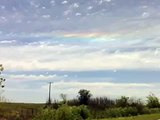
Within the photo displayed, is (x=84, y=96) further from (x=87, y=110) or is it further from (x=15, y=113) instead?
(x=87, y=110)

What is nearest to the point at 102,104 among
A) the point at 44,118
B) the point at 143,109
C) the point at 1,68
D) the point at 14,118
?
the point at 143,109

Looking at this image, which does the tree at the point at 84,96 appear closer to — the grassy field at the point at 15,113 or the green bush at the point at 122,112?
the grassy field at the point at 15,113

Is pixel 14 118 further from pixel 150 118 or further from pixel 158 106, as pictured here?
pixel 158 106

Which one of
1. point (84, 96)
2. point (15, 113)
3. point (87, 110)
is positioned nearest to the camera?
point (87, 110)

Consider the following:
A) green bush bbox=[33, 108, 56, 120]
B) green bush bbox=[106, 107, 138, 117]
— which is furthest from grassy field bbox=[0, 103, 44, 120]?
green bush bbox=[106, 107, 138, 117]

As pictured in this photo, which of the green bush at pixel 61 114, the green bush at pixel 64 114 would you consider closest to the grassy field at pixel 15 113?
the green bush at pixel 61 114

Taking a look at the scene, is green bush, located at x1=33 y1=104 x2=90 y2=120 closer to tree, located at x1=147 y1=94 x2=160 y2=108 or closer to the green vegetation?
the green vegetation

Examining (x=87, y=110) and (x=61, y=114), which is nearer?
(x=61, y=114)

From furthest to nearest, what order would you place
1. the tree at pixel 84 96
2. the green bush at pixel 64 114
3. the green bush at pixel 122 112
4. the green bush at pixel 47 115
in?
the tree at pixel 84 96, the green bush at pixel 122 112, the green bush at pixel 47 115, the green bush at pixel 64 114

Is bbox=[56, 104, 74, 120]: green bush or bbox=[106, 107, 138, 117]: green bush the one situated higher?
bbox=[106, 107, 138, 117]: green bush

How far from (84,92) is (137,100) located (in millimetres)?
8487

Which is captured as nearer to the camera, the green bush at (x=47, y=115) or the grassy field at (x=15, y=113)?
the green bush at (x=47, y=115)

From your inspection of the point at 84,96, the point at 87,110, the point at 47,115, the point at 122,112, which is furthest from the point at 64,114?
the point at 84,96

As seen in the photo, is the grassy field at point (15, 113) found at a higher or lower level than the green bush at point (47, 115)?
higher
